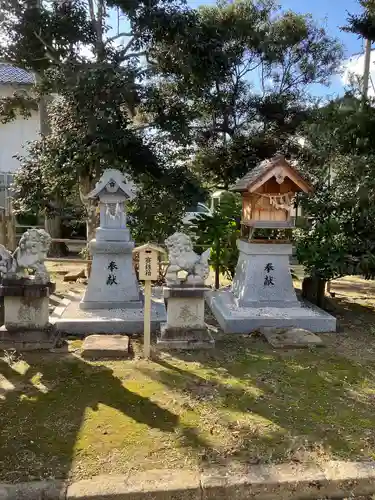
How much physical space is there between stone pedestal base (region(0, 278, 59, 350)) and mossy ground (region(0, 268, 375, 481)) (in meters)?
0.25

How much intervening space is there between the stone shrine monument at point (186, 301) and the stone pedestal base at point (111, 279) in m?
1.36

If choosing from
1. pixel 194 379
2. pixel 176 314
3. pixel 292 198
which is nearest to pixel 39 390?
pixel 194 379

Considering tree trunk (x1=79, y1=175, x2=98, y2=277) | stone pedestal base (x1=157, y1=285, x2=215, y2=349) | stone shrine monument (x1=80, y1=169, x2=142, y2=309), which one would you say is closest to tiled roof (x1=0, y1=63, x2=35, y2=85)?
tree trunk (x1=79, y1=175, x2=98, y2=277)

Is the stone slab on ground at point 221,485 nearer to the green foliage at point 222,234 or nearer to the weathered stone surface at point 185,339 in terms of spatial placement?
the weathered stone surface at point 185,339

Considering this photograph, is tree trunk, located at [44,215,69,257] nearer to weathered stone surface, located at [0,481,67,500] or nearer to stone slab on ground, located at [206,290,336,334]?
stone slab on ground, located at [206,290,336,334]

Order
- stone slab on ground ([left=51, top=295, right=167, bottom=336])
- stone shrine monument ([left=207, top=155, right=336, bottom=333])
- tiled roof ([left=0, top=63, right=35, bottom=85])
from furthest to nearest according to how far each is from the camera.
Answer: tiled roof ([left=0, top=63, right=35, bottom=85]) < stone shrine monument ([left=207, top=155, right=336, bottom=333]) < stone slab on ground ([left=51, top=295, right=167, bottom=336])

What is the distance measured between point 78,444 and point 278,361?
2793mm

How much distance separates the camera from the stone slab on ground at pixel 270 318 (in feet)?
20.6

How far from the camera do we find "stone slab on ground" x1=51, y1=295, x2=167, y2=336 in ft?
19.6

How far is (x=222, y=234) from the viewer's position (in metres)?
9.15

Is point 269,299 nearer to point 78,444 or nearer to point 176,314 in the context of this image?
point 176,314

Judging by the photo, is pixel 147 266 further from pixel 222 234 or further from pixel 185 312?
pixel 222 234

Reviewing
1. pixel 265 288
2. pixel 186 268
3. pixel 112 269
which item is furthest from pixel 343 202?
pixel 112 269

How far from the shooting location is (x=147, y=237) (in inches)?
381
